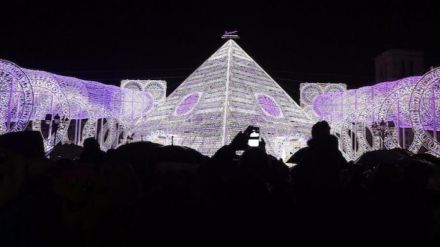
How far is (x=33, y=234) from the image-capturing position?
2.59 metres

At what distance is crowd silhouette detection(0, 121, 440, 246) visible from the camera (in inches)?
107

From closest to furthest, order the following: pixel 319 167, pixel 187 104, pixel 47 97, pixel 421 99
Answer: pixel 319 167
pixel 421 99
pixel 47 97
pixel 187 104

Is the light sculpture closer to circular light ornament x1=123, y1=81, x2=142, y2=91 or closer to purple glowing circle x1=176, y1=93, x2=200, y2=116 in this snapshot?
purple glowing circle x1=176, y1=93, x2=200, y2=116

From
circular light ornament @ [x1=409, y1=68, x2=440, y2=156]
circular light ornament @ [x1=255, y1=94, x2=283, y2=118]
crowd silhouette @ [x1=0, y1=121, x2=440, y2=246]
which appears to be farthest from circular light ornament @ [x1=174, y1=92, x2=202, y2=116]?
crowd silhouette @ [x1=0, y1=121, x2=440, y2=246]

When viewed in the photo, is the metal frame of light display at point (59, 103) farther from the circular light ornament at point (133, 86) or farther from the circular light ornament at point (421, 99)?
the circular light ornament at point (421, 99)

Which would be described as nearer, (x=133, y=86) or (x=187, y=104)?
(x=187, y=104)

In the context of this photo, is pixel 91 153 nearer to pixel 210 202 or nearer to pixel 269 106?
pixel 210 202

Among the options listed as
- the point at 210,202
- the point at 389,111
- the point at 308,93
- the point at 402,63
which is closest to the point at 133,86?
the point at 308,93

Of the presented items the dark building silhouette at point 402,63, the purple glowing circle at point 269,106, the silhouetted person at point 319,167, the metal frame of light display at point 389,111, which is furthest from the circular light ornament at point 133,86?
the dark building silhouette at point 402,63

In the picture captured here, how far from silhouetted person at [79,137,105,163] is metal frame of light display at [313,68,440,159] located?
50.7 feet

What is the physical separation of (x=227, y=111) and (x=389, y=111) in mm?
10013

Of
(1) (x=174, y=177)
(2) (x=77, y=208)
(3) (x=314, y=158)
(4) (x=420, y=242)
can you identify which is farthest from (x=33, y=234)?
(3) (x=314, y=158)

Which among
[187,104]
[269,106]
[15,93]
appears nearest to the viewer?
[15,93]

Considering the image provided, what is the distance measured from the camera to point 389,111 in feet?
84.2
